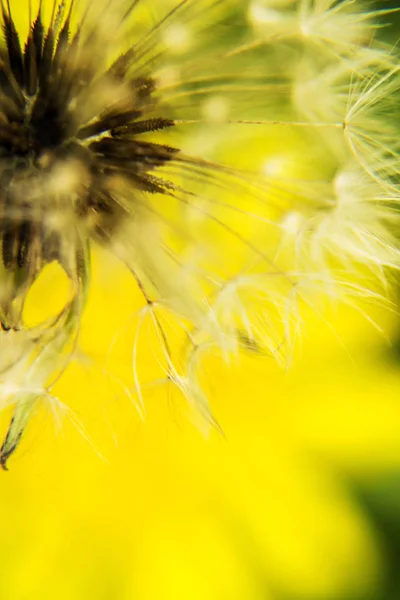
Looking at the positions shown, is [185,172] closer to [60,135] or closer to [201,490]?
[60,135]

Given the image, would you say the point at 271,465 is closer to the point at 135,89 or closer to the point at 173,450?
the point at 173,450

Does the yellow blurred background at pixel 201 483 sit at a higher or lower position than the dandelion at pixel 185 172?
lower

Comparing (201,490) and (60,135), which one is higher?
(60,135)

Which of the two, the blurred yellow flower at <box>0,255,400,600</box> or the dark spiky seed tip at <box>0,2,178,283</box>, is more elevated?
the dark spiky seed tip at <box>0,2,178,283</box>

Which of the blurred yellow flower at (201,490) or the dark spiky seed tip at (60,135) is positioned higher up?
the dark spiky seed tip at (60,135)

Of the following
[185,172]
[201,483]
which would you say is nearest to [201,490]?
[201,483]
